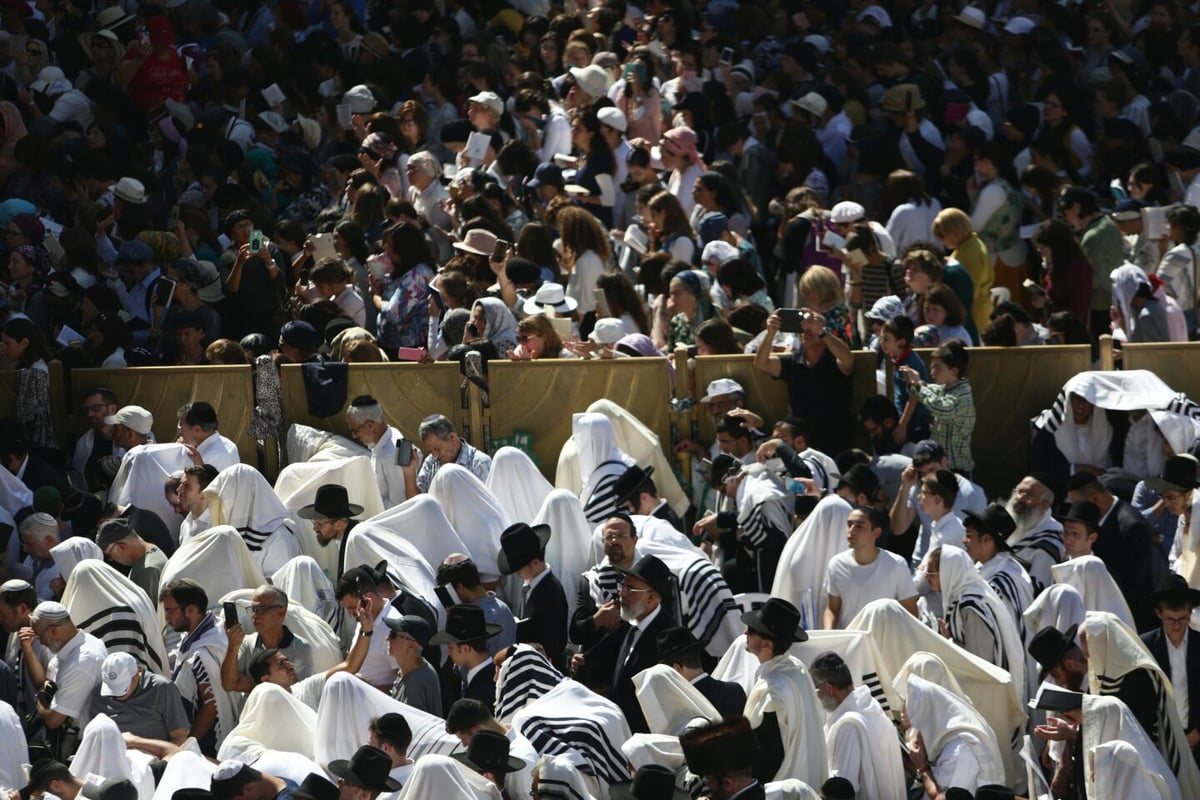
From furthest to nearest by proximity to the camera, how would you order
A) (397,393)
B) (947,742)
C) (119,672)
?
(397,393)
(119,672)
(947,742)

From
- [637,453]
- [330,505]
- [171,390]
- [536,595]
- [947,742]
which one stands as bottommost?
[947,742]

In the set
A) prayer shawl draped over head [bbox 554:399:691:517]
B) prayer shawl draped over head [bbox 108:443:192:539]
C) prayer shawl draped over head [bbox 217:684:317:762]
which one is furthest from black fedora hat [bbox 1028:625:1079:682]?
prayer shawl draped over head [bbox 108:443:192:539]

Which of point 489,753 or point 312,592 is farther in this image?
point 312,592

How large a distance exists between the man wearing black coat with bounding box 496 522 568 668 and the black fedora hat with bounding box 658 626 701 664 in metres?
1.11

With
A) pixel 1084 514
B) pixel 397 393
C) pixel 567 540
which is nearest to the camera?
pixel 1084 514

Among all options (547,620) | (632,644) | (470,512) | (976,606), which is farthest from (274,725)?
(976,606)

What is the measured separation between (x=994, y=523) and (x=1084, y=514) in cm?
53

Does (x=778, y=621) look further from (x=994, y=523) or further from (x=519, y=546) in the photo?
(x=519, y=546)

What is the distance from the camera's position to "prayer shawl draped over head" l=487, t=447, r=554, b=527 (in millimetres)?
13812

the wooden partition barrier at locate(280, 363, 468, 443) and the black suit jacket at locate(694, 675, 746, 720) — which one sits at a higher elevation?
the wooden partition barrier at locate(280, 363, 468, 443)

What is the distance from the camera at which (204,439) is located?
46.2 feet

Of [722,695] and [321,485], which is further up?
[321,485]

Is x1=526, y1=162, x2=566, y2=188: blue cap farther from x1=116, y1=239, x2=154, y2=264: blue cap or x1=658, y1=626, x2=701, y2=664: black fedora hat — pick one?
x1=658, y1=626, x2=701, y2=664: black fedora hat

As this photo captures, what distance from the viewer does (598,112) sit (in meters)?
17.7
